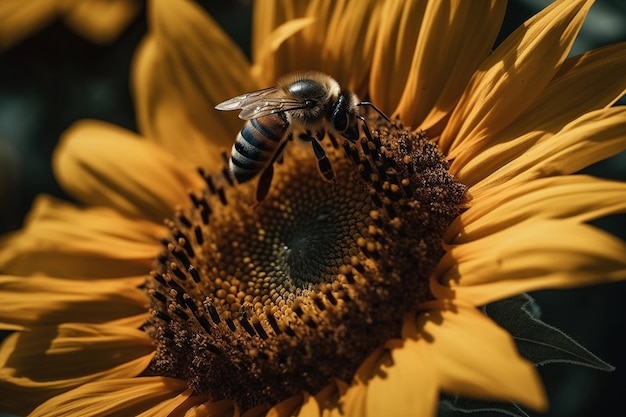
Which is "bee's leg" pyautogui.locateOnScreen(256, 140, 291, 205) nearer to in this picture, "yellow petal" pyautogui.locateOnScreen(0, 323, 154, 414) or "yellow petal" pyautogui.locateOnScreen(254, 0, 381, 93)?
"yellow petal" pyautogui.locateOnScreen(254, 0, 381, 93)

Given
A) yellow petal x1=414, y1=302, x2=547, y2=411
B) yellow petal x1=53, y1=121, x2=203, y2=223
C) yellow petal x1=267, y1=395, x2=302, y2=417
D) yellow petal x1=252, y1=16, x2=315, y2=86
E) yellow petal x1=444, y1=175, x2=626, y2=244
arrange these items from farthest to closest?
yellow petal x1=53, y1=121, x2=203, y2=223 < yellow petal x1=252, y1=16, x2=315, y2=86 < yellow petal x1=267, y1=395, x2=302, y2=417 < yellow petal x1=444, y1=175, x2=626, y2=244 < yellow petal x1=414, y1=302, x2=547, y2=411

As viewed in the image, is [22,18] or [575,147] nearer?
[575,147]

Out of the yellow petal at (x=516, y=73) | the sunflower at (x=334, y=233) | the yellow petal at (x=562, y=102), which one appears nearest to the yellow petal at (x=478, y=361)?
the sunflower at (x=334, y=233)

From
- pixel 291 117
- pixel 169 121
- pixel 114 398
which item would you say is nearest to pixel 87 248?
pixel 169 121

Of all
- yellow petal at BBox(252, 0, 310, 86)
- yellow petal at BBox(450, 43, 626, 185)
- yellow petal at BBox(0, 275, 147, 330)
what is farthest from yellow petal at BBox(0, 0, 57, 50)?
yellow petal at BBox(450, 43, 626, 185)

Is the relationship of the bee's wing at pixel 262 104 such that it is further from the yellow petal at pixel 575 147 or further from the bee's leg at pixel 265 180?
the yellow petal at pixel 575 147

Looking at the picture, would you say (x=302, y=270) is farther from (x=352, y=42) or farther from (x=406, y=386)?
(x=352, y=42)
